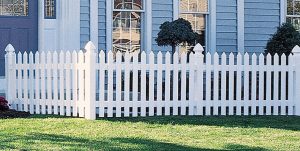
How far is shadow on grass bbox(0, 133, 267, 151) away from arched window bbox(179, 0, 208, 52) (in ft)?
23.9

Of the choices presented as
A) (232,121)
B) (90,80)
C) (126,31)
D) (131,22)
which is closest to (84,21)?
(126,31)

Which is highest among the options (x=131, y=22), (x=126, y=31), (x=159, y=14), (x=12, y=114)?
(x=159, y=14)

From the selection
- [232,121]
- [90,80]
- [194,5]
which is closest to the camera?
[232,121]

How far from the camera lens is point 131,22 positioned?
15.3 metres

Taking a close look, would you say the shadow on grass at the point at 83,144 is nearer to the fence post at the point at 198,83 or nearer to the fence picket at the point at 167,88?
the fence picket at the point at 167,88

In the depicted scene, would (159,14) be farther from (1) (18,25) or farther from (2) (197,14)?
(1) (18,25)

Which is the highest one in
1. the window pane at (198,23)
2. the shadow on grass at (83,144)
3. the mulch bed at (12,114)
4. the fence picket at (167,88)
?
the window pane at (198,23)

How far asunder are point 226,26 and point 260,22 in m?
0.90

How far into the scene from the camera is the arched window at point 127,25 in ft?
49.7

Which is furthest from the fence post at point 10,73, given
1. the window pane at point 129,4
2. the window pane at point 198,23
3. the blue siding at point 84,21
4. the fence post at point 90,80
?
the window pane at point 198,23

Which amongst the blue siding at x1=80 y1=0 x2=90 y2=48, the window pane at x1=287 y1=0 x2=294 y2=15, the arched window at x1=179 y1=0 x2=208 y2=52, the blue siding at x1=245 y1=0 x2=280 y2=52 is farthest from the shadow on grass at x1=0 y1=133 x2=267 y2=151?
the window pane at x1=287 y1=0 x2=294 y2=15

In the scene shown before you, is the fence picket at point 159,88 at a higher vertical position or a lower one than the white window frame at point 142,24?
lower

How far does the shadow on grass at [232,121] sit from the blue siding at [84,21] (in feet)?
13.1

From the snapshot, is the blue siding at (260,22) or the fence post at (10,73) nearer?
the fence post at (10,73)
